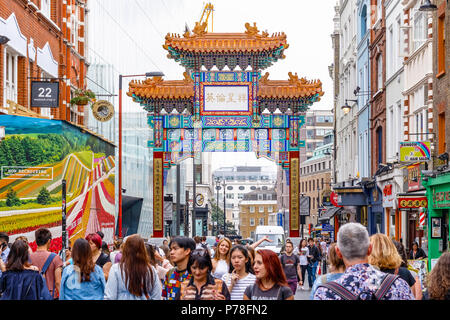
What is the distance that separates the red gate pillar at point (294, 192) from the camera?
36062 millimetres

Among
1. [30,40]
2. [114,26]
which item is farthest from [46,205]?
[114,26]

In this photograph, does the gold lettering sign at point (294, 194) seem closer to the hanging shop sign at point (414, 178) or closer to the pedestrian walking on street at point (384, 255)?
the hanging shop sign at point (414, 178)

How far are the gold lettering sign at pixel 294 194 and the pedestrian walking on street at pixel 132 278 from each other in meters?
27.6

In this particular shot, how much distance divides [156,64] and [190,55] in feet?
111

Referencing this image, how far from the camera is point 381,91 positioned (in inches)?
1414

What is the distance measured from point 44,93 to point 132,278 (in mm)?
20229

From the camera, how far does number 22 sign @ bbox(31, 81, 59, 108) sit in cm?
2734

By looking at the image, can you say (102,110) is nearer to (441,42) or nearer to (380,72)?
(380,72)

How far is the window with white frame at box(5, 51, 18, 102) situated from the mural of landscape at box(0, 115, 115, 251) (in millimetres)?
2745

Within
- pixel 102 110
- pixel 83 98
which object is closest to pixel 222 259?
pixel 83 98

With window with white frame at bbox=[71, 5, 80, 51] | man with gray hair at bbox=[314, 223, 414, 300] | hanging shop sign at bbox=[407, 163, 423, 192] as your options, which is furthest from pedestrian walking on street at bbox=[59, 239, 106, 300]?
window with white frame at bbox=[71, 5, 80, 51]

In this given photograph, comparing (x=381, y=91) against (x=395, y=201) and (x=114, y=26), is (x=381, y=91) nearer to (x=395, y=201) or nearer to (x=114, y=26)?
(x=395, y=201)

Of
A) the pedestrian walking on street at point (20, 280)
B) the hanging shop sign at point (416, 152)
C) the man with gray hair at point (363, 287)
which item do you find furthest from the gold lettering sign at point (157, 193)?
the man with gray hair at point (363, 287)
